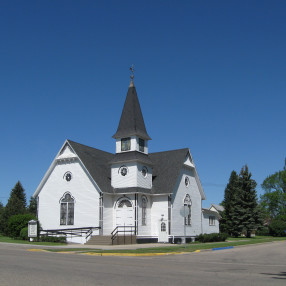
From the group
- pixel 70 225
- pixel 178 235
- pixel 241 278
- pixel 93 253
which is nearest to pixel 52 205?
pixel 70 225

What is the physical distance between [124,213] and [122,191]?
1.94 metres

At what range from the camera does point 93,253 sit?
66.2ft

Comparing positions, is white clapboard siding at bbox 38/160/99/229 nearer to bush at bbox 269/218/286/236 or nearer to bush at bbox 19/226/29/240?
bush at bbox 19/226/29/240

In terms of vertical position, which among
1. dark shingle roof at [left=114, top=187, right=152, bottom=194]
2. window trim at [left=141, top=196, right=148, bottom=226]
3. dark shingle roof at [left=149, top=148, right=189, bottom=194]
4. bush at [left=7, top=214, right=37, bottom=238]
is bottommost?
bush at [left=7, top=214, right=37, bottom=238]

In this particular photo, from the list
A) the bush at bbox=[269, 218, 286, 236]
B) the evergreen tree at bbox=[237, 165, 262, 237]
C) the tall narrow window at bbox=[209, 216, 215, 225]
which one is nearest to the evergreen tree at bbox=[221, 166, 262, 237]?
the evergreen tree at bbox=[237, 165, 262, 237]

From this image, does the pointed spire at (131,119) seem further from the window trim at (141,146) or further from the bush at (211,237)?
the bush at (211,237)

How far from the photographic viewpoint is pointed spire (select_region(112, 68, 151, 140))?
119ft

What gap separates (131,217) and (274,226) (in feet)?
89.3

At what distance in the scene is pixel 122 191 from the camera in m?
34.6

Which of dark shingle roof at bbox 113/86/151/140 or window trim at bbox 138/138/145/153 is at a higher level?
dark shingle roof at bbox 113/86/151/140

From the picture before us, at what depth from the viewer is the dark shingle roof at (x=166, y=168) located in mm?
35650

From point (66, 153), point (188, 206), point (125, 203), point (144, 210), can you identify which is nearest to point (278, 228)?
point (188, 206)

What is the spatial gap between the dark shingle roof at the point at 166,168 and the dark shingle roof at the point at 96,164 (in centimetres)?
454

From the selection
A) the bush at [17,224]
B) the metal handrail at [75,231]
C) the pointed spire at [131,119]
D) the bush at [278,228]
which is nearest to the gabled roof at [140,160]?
the pointed spire at [131,119]
